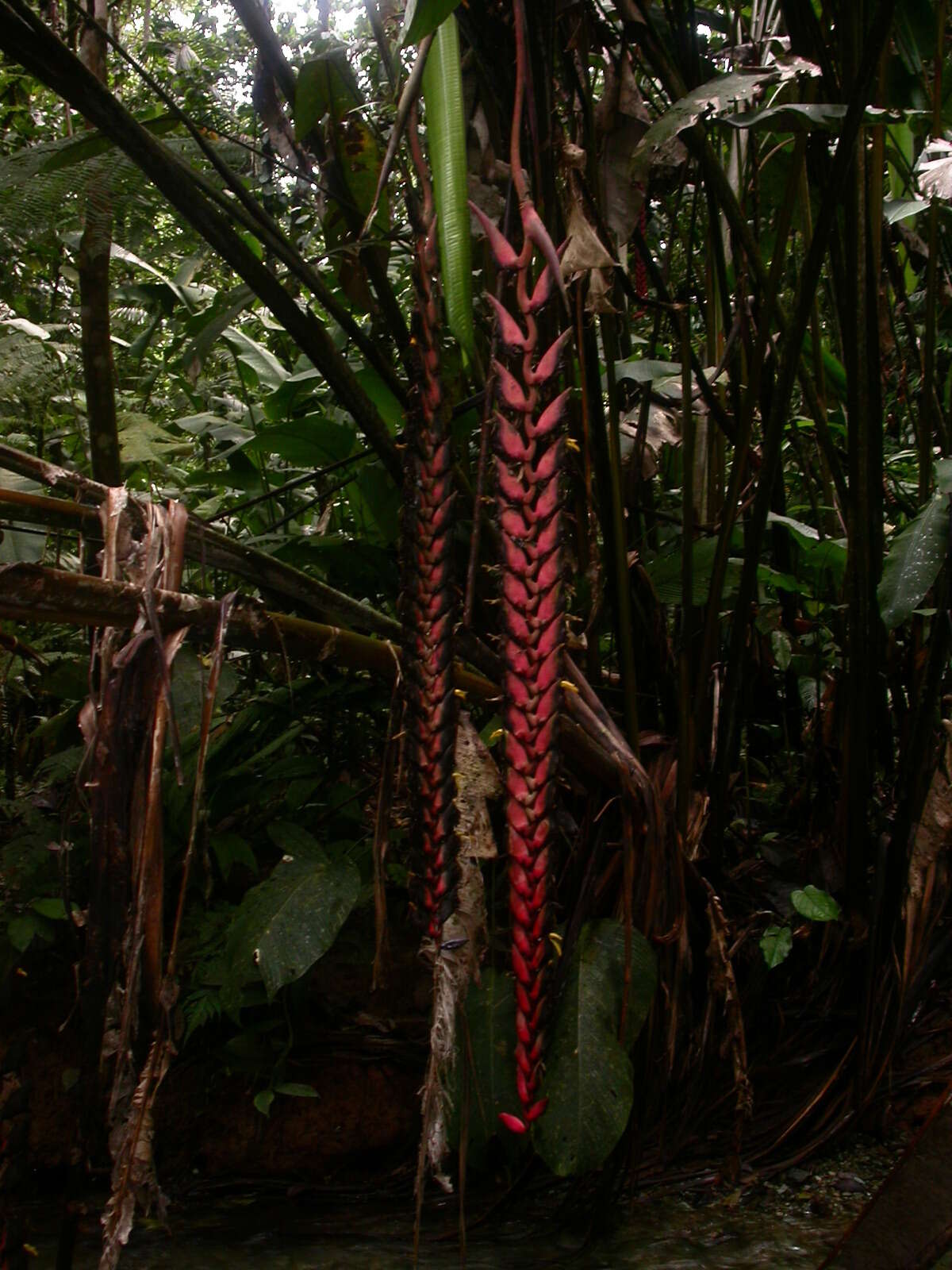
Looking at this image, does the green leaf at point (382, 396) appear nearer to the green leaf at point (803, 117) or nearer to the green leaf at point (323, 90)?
the green leaf at point (323, 90)

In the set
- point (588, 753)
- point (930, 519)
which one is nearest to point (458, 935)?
point (588, 753)

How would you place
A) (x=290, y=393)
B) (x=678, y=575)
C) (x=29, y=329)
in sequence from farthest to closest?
(x=29, y=329)
(x=290, y=393)
(x=678, y=575)

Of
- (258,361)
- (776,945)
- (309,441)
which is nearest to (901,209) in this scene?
(309,441)

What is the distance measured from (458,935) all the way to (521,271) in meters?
0.60

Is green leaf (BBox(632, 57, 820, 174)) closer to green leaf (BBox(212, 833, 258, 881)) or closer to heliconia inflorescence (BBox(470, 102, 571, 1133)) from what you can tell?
heliconia inflorescence (BBox(470, 102, 571, 1133))

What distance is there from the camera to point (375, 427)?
1.36 metres

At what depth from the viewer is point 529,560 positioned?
90 cm

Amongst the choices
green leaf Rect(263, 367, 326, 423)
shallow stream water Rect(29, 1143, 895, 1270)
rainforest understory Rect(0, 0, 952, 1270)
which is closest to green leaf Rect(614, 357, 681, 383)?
rainforest understory Rect(0, 0, 952, 1270)

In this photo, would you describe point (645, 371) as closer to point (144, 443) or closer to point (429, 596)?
point (429, 596)

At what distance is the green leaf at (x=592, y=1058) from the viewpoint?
1312 millimetres

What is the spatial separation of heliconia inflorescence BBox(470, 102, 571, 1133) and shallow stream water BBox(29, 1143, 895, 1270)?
2.70 ft

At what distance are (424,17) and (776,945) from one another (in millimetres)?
1372

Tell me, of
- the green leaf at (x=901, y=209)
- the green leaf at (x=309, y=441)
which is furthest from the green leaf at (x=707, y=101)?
the green leaf at (x=309, y=441)

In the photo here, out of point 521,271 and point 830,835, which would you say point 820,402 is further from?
point 521,271
